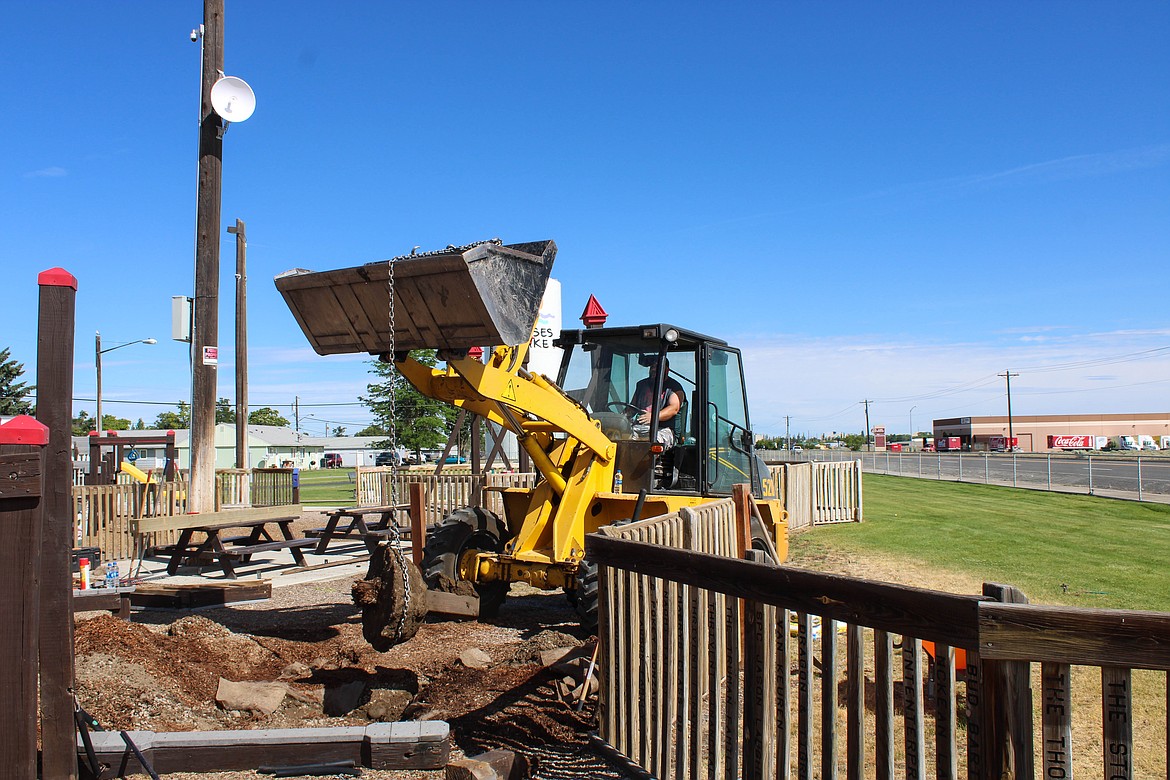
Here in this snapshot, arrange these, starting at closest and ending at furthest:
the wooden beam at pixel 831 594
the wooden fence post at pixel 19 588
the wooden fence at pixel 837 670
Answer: the wooden fence at pixel 837 670, the wooden beam at pixel 831 594, the wooden fence post at pixel 19 588

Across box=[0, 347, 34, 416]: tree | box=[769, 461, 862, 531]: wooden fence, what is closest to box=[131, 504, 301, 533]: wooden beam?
box=[769, 461, 862, 531]: wooden fence

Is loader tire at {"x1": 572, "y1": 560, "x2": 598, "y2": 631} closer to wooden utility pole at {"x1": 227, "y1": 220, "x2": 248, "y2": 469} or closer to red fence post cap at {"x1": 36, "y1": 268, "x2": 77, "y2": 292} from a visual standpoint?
red fence post cap at {"x1": 36, "y1": 268, "x2": 77, "y2": 292}

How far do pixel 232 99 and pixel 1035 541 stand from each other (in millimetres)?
13933

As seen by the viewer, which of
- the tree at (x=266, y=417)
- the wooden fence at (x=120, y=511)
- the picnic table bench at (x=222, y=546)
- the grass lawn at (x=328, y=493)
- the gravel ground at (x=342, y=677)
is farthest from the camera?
the tree at (x=266, y=417)

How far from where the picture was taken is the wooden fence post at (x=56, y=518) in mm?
3568

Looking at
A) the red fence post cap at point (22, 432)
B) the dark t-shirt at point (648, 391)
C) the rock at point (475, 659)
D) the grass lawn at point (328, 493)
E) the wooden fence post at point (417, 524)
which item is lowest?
the grass lawn at point (328, 493)

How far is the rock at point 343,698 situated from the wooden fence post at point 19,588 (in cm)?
250

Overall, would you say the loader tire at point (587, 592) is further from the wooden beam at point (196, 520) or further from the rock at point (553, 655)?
the wooden beam at point (196, 520)

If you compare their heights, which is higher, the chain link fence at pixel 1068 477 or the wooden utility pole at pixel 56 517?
the wooden utility pole at pixel 56 517

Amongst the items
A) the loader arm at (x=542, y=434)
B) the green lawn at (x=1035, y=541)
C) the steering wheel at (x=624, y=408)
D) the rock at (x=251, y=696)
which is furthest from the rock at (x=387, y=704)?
the green lawn at (x=1035, y=541)

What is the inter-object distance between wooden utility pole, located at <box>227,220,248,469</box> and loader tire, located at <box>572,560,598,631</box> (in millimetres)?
14854

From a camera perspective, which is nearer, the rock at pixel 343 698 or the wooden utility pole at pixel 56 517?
the wooden utility pole at pixel 56 517

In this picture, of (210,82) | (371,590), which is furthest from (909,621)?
(210,82)

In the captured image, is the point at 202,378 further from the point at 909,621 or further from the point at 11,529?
the point at 909,621
